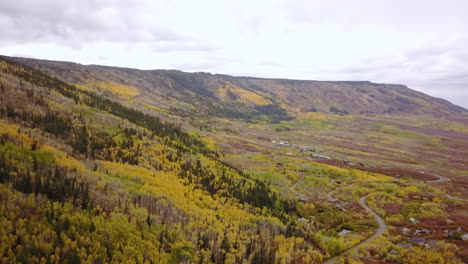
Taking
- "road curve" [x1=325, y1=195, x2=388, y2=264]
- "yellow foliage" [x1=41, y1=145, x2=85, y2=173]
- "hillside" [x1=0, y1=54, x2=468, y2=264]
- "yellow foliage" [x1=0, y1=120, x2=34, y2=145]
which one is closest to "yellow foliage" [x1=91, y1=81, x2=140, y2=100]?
"hillside" [x1=0, y1=54, x2=468, y2=264]

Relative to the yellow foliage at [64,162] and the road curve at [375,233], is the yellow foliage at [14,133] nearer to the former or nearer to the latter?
the yellow foliage at [64,162]

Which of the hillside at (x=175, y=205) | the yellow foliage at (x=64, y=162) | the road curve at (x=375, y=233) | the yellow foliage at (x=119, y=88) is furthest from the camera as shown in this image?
the yellow foliage at (x=119, y=88)

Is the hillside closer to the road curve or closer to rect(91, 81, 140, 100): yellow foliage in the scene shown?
the road curve

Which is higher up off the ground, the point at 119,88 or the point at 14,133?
the point at 119,88

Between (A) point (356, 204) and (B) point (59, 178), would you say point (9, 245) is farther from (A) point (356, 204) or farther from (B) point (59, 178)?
(A) point (356, 204)

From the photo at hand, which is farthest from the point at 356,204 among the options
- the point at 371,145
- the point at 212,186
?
the point at 371,145

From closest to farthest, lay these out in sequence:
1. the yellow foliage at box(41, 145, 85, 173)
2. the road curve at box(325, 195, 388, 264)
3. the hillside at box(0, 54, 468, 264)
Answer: the hillside at box(0, 54, 468, 264) → the yellow foliage at box(41, 145, 85, 173) → the road curve at box(325, 195, 388, 264)

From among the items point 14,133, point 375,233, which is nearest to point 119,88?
point 14,133

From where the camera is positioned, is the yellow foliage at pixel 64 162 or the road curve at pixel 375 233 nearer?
the yellow foliage at pixel 64 162

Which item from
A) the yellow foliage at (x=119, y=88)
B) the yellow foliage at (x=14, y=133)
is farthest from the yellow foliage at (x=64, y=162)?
the yellow foliage at (x=119, y=88)

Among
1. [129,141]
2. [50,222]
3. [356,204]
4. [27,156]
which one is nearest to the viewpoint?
[50,222]

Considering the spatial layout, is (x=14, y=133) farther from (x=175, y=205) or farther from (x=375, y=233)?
(x=375, y=233)
